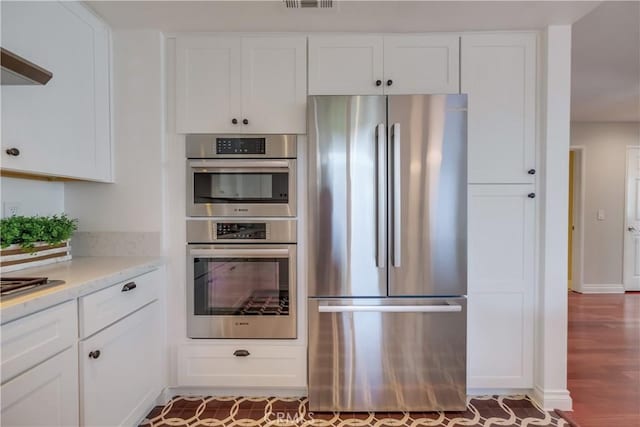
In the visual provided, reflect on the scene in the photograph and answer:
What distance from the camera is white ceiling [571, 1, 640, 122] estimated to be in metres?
2.17

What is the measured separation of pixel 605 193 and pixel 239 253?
522 centimetres

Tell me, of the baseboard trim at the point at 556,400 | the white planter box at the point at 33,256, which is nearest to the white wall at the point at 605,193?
the baseboard trim at the point at 556,400

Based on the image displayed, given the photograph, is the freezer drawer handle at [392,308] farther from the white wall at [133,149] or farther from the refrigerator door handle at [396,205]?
the white wall at [133,149]

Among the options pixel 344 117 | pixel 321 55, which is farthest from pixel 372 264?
pixel 321 55

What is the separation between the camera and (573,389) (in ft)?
7.15

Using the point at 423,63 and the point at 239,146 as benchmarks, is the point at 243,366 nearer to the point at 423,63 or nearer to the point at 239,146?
the point at 239,146

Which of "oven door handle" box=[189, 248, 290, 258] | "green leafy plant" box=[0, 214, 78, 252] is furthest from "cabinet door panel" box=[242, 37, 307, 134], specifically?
"green leafy plant" box=[0, 214, 78, 252]

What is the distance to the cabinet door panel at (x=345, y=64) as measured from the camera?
2.00m

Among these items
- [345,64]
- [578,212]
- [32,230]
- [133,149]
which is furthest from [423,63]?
[578,212]

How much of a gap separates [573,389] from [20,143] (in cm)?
339

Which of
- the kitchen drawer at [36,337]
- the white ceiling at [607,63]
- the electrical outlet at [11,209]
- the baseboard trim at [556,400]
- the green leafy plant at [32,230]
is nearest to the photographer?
the kitchen drawer at [36,337]

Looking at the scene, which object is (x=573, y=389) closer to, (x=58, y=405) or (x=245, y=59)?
(x=58, y=405)

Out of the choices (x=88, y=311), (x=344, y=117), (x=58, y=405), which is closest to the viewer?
(x=58, y=405)

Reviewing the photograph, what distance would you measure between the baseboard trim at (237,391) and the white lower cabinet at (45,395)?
85 cm
